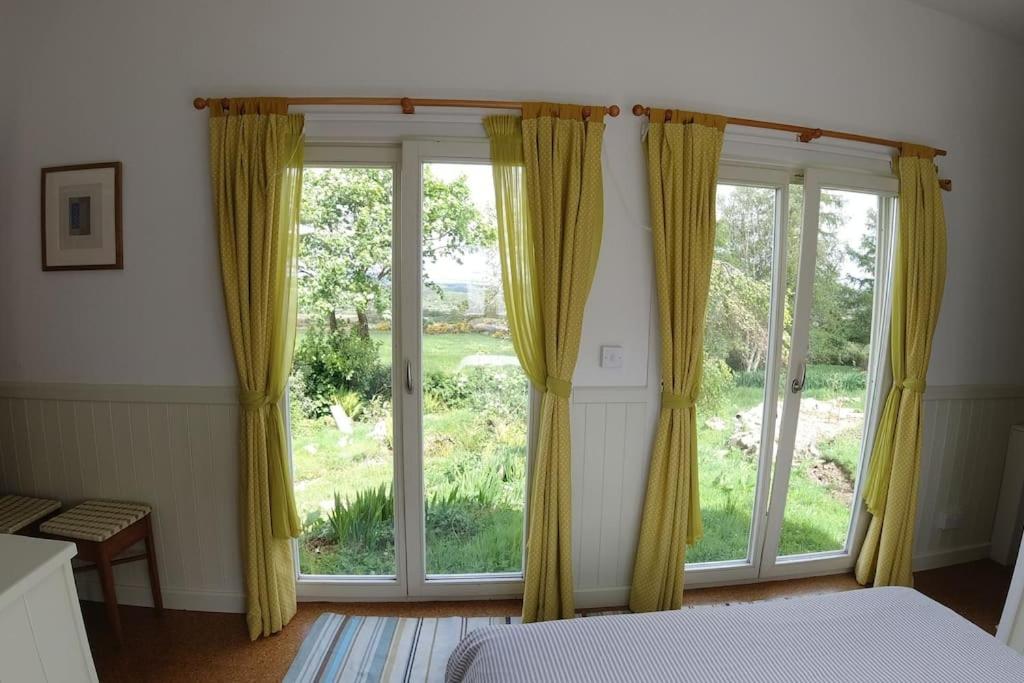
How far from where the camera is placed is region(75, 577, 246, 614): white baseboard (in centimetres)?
183

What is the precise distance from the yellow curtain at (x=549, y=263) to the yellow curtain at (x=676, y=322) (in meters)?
0.27

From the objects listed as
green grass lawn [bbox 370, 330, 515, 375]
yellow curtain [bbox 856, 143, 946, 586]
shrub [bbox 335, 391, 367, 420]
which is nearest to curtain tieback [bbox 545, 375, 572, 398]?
green grass lawn [bbox 370, 330, 515, 375]

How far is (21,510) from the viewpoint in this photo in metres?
1.65

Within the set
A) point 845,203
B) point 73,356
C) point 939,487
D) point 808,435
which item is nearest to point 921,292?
point 845,203

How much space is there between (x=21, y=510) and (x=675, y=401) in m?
2.73

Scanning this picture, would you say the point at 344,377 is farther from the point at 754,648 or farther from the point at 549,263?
the point at 754,648

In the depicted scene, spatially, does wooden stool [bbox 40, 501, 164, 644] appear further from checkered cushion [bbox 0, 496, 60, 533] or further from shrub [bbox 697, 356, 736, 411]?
shrub [bbox 697, 356, 736, 411]

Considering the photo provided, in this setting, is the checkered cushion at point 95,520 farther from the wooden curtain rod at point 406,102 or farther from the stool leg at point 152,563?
the wooden curtain rod at point 406,102

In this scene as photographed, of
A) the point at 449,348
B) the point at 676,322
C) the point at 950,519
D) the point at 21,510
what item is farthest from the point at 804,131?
the point at 21,510

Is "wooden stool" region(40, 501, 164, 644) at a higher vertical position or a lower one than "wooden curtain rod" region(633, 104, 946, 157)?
lower

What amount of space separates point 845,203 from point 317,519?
293 cm

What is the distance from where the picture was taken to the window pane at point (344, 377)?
1.73 metres

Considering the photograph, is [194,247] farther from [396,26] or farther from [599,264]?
[599,264]

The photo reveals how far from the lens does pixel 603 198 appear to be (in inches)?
66.7
